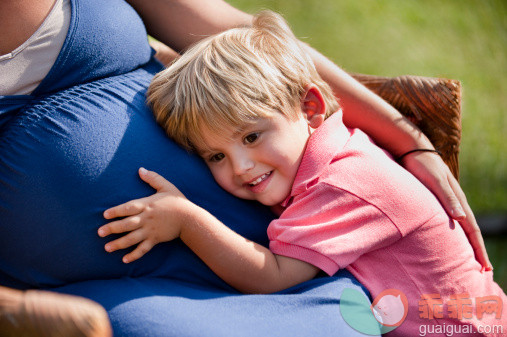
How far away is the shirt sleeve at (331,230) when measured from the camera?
149 cm

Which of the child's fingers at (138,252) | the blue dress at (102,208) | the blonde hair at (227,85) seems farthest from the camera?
the blonde hair at (227,85)

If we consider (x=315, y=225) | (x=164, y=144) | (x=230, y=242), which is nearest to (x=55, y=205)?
(x=164, y=144)

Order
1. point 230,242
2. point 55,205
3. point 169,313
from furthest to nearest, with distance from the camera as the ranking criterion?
point 230,242 < point 55,205 < point 169,313

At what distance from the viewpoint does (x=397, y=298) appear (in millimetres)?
1568

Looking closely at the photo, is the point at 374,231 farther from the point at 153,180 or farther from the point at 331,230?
the point at 153,180

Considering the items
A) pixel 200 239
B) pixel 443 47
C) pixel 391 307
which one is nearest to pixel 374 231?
pixel 391 307

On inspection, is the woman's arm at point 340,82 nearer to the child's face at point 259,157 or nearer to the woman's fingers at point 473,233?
the woman's fingers at point 473,233

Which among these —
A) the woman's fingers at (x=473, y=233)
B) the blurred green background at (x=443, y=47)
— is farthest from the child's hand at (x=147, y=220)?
the blurred green background at (x=443, y=47)

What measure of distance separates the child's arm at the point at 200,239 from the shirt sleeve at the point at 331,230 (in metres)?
0.05

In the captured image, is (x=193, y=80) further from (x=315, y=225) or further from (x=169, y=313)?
(x=169, y=313)

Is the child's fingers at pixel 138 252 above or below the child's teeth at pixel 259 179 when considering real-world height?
below

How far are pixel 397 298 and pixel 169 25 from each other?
4.00 feet

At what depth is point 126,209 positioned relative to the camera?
1.41 m

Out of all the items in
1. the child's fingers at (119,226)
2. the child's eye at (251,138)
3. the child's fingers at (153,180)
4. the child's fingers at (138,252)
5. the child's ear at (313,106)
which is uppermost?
the child's ear at (313,106)
